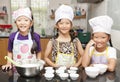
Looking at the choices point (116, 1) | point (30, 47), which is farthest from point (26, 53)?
point (116, 1)

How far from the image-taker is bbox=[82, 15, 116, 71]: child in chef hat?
1227mm

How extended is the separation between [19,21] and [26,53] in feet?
0.80

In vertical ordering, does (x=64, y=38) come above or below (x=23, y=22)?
below

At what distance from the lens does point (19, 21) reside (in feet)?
4.59

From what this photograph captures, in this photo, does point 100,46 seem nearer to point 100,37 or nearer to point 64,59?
point 100,37

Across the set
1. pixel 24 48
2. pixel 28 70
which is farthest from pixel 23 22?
pixel 28 70

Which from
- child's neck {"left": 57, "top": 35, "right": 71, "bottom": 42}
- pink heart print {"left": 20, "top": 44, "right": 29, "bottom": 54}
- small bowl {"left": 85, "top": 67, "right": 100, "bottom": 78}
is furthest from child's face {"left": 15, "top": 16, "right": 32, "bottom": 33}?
small bowl {"left": 85, "top": 67, "right": 100, "bottom": 78}

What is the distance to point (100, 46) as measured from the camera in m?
1.29

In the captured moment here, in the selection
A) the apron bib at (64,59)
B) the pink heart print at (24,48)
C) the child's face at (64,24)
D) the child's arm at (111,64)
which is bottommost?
the apron bib at (64,59)

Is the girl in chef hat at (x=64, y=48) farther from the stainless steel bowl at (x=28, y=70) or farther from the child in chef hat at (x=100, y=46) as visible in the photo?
the stainless steel bowl at (x=28, y=70)

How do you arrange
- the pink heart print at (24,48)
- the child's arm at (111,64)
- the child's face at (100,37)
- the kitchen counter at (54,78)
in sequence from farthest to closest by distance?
1. the pink heart print at (24,48)
2. the child's face at (100,37)
3. the child's arm at (111,64)
4. the kitchen counter at (54,78)

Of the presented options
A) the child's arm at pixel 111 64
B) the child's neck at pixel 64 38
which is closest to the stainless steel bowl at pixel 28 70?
the child's arm at pixel 111 64

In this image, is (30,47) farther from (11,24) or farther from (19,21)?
(11,24)

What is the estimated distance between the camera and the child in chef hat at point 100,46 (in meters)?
1.23
